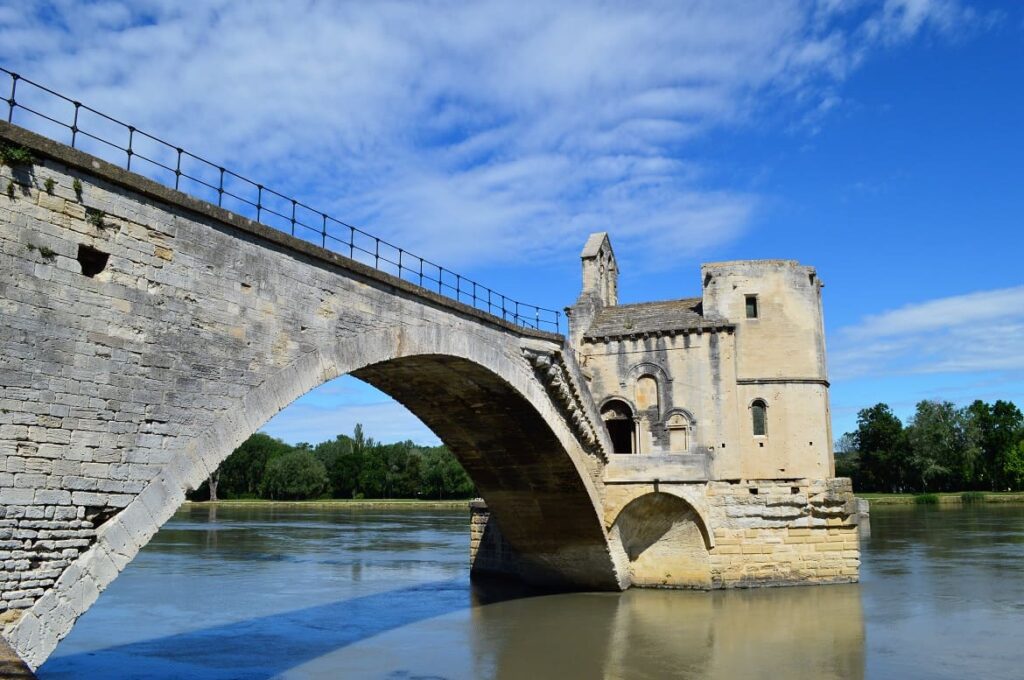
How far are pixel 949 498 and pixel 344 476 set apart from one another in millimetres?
55316

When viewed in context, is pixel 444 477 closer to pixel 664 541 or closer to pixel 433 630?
pixel 664 541

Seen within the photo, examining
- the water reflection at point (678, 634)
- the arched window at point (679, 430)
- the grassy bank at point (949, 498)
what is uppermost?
the arched window at point (679, 430)

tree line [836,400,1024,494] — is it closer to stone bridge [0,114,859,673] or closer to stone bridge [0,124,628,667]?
stone bridge [0,114,859,673]

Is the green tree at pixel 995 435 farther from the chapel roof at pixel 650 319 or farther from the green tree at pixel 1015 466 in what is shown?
the chapel roof at pixel 650 319

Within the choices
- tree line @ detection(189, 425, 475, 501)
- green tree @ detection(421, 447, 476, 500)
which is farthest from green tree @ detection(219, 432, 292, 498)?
green tree @ detection(421, 447, 476, 500)

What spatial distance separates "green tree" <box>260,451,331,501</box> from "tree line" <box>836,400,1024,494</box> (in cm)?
5243

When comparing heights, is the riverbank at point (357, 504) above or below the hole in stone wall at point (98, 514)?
below

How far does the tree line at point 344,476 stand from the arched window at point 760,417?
184 feet

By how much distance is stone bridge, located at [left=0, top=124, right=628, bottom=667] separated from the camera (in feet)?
29.5

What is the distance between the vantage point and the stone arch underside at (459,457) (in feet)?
31.3

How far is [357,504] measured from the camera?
79938 mm

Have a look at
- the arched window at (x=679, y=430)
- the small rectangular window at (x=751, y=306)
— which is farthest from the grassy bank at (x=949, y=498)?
the arched window at (x=679, y=430)

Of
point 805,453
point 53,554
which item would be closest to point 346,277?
point 53,554

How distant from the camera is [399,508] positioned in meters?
77.4
